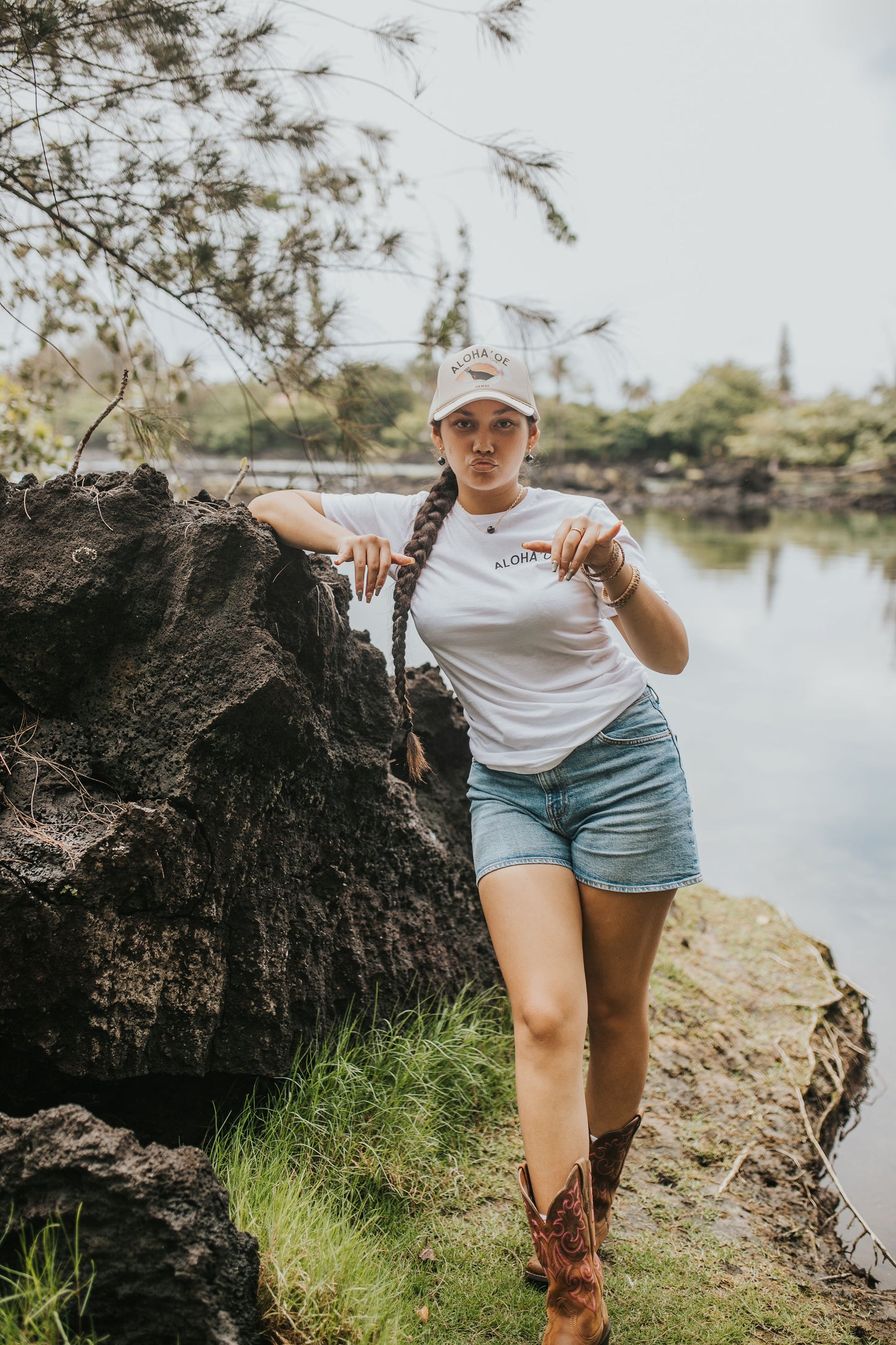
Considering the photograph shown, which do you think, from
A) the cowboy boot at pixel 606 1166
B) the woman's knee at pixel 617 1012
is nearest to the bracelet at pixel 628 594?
the woman's knee at pixel 617 1012

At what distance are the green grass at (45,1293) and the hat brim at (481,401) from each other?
1.65 metres

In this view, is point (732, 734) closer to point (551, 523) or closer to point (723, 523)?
point (551, 523)

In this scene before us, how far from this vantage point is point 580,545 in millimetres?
1774

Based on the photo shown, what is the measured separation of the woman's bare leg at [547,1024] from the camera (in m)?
1.76

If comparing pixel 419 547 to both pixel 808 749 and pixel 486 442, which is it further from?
pixel 808 749

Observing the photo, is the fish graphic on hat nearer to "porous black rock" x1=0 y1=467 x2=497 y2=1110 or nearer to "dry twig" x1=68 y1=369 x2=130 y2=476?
"porous black rock" x1=0 y1=467 x2=497 y2=1110

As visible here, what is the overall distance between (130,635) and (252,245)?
165cm

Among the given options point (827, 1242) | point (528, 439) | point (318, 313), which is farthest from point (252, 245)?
point (827, 1242)

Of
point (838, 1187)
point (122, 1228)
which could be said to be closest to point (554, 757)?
point (122, 1228)

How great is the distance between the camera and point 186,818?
2.02 meters

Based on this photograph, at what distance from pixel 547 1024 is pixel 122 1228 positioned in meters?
0.77

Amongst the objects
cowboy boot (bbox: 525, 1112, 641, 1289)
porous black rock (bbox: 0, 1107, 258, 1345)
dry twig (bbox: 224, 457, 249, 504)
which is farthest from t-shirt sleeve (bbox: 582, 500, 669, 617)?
porous black rock (bbox: 0, 1107, 258, 1345)

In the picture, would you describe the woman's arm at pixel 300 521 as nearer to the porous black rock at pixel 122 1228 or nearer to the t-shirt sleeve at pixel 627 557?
the t-shirt sleeve at pixel 627 557

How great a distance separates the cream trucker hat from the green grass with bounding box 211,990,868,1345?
1.62 m
